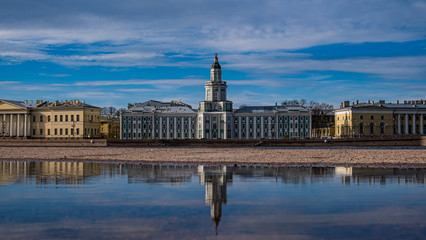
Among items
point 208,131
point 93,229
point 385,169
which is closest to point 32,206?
point 93,229

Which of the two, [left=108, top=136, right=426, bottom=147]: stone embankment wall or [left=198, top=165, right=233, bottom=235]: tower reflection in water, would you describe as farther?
[left=108, top=136, right=426, bottom=147]: stone embankment wall

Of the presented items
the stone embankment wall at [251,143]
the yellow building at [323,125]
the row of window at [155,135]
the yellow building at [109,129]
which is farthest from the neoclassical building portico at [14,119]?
the yellow building at [323,125]

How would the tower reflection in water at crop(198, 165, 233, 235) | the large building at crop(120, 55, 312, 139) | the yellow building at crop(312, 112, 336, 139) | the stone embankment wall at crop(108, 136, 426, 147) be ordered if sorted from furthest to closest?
the yellow building at crop(312, 112, 336, 139) < the large building at crop(120, 55, 312, 139) < the stone embankment wall at crop(108, 136, 426, 147) < the tower reflection in water at crop(198, 165, 233, 235)

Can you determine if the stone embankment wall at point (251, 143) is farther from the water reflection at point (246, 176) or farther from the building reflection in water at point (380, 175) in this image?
the building reflection in water at point (380, 175)

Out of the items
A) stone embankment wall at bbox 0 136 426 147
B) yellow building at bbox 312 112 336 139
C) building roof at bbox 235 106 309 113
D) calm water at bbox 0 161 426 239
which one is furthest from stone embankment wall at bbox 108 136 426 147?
calm water at bbox 0 161 426 239

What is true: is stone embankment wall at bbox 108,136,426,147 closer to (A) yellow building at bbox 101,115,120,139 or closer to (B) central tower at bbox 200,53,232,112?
(B) central tower at bbox 200,53,232,112

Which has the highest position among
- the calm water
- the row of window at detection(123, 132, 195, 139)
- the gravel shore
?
the row of window at detection(123, 132, 195, 139)

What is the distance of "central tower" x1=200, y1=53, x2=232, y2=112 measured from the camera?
334 ft

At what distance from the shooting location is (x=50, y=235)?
12.5m

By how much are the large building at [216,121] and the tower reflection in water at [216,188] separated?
235 ft

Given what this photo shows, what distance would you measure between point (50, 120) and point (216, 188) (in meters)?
86.8

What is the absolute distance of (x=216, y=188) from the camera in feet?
68.7

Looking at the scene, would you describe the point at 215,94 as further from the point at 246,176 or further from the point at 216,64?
the point at 246,176

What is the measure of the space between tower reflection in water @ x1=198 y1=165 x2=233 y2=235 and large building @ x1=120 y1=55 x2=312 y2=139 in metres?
71.6
